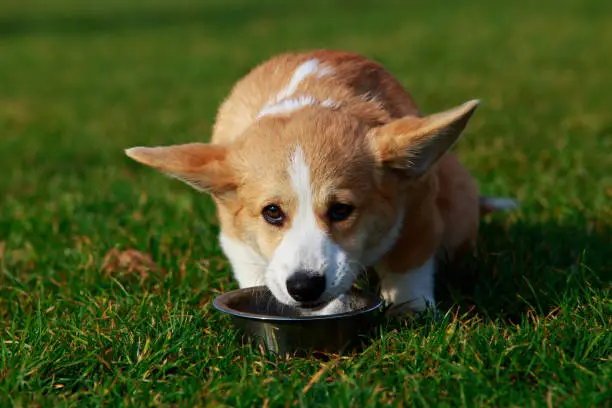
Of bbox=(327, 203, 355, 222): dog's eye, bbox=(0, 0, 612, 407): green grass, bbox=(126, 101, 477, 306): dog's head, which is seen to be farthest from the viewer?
bbox=(327, 203, 355, 222): dog's eye

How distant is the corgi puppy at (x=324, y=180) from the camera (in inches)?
159

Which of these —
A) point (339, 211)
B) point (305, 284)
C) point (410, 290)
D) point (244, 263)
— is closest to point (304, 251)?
point (305, 284)

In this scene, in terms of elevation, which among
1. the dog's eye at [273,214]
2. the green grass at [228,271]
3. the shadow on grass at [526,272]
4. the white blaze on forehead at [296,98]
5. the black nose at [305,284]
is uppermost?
the white blaze on forehead at [296,98]

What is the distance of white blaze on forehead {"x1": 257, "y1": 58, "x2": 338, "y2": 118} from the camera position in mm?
4625

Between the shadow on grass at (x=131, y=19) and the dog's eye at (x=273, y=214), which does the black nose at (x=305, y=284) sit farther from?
the shadow on grass at (x=131, y=19)

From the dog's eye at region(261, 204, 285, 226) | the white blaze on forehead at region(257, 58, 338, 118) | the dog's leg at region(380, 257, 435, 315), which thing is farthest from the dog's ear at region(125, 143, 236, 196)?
the dog's leg at region(380, 257, 435, 315)

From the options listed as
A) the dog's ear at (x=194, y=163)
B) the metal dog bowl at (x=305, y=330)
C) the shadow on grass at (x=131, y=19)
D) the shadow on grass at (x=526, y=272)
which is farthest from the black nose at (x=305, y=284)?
the shadow on grass at (x=131, y=19)

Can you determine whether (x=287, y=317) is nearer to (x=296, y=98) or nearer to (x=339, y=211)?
(x=339, y=211)

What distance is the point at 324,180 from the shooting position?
159 inches

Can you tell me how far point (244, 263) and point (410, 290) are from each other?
894 millimetres

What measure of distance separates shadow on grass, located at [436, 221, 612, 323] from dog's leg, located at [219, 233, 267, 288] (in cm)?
102

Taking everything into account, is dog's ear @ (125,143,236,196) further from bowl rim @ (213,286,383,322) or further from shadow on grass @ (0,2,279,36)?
shadow on grass @ (0,2,279,36)

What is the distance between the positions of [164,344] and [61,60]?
1574 centimetres

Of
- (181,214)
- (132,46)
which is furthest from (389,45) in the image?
(181,214)
